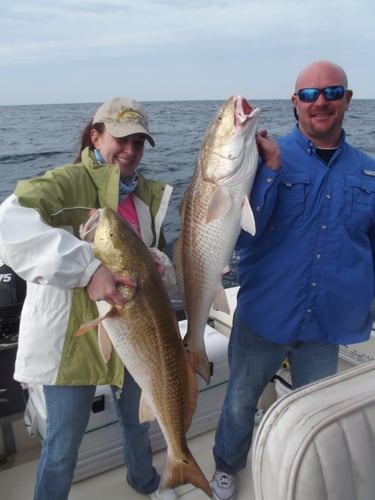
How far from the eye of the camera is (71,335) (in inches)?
90.7

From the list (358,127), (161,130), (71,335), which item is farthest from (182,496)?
(358,127)

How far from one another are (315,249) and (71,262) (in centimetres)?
139

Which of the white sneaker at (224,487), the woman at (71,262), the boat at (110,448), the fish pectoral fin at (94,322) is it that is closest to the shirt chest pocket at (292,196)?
the woman at (71,262)

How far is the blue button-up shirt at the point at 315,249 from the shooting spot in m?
2.62

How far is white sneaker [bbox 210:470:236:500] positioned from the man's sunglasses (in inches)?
96.2

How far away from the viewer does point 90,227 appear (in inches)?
84.1

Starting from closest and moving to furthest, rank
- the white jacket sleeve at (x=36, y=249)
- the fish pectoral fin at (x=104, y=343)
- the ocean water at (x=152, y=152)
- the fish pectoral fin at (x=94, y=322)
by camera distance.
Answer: the white jacket sleeve at (x=36, y=249) < the fish pectoral fin at (x=94, y=322) < the fish pectoral fin at (x=104, y=343) < the ocean water at (x=152, y=152)

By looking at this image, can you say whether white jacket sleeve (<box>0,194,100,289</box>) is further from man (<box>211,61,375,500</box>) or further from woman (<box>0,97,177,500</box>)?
man (<box>211,61,375,500</box>)

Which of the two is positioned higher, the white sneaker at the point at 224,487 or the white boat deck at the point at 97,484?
the white sneaker at the point at 224,487

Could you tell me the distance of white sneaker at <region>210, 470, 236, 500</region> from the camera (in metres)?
3.15

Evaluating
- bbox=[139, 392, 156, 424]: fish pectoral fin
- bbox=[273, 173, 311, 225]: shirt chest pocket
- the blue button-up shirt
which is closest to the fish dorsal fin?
bbox=[139, 392, 156, 424]: fish pectoral fin

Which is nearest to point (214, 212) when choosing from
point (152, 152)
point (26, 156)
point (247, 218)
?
point (247, 218)

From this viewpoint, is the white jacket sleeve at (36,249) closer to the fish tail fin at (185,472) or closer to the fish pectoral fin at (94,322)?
the fish pectoral fin at (94,322)

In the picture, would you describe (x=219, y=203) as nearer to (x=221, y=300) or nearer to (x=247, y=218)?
(x=247, y=218)
